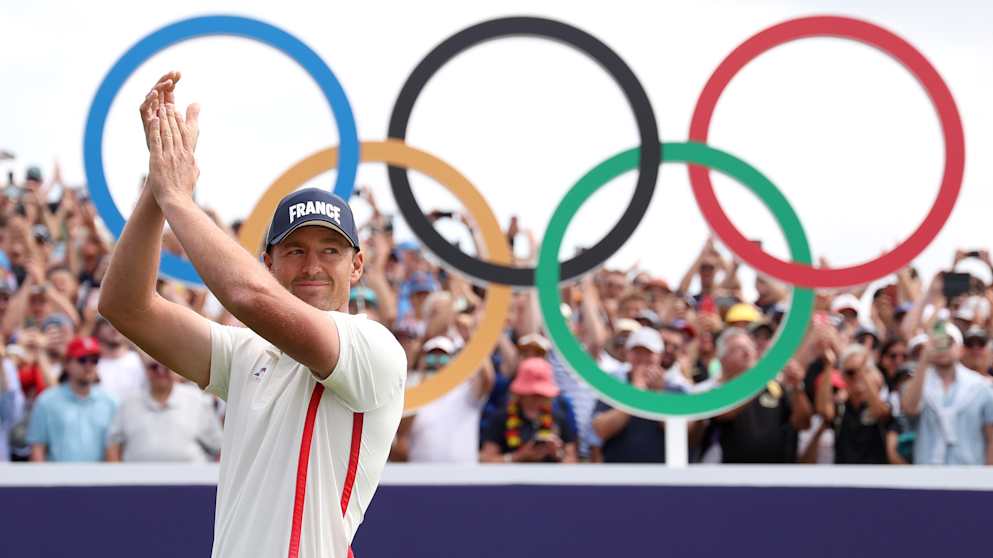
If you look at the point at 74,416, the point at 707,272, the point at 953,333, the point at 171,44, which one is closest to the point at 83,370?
the point at 74,416

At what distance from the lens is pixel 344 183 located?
6.26 m

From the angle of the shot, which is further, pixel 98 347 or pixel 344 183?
pixel 98 347

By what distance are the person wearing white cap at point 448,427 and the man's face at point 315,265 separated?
3642 millimetres

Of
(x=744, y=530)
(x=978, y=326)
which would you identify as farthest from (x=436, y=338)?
(x=978, y=326)

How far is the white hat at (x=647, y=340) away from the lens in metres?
→ 6.53

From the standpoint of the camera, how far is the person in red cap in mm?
6527

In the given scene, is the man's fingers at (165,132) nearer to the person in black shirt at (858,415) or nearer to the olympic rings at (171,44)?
the olympic rings at (171,44)

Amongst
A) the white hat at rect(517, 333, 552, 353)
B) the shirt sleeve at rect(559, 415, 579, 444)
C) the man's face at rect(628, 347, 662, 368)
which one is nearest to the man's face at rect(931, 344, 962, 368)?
the man's face at rect(628, 347, 662, 368)

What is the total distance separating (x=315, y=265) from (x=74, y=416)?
4.39 metres

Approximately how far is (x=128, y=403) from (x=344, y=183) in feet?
5.30

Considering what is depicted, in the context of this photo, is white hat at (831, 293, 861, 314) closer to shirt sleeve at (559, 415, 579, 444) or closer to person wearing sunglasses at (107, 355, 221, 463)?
shirt sleeve at (559, 415, 579, 444)

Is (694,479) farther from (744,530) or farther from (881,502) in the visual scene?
(881,502)

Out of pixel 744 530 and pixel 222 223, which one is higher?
pixel 222 223

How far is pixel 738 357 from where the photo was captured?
661 centimetres
